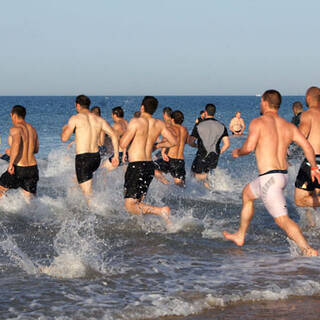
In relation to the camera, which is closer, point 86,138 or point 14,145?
point 14,145

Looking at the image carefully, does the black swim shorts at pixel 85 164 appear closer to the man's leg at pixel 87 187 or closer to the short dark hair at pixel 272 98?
the man's leg at pixel 87 187

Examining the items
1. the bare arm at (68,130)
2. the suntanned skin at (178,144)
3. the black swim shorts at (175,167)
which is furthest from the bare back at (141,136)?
the black swim shorts at (175,167)

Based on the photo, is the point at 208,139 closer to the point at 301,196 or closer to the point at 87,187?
the point at 87,187

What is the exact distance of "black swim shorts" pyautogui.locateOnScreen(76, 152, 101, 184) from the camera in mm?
9148

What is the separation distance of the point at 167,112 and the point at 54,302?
682 cm

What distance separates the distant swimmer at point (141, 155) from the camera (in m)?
7.77

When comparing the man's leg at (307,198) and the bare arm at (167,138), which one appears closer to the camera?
the man's leg at (307,198)

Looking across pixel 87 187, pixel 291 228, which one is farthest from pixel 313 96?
pixel 87 187

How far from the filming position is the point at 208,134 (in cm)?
1138

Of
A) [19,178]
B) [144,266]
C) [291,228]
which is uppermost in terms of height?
[19,178]

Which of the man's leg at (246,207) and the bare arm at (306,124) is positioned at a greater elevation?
the bare arm at (306,124)

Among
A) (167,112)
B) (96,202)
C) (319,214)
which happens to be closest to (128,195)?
(96,202)

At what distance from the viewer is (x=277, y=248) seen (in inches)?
290

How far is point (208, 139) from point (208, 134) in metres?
0.10
